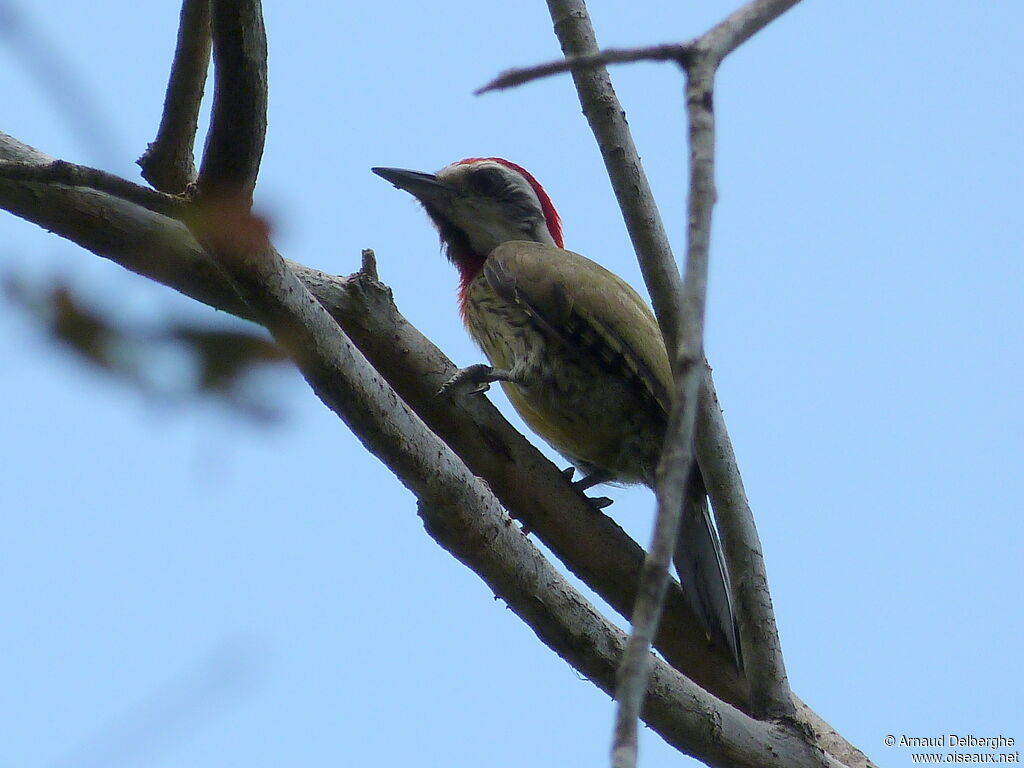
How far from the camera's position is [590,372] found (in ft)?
16.1

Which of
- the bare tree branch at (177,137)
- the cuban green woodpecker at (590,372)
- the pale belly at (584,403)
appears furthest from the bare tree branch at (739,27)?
the pale belly at (584,403)

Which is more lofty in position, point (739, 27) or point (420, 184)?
point (420, 184)

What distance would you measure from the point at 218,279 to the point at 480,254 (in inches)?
96.3

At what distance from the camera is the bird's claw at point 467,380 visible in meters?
4.16

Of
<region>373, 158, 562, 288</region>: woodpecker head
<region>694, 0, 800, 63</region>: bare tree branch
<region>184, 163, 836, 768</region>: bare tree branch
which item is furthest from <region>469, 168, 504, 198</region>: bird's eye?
<region>694, 0, 800, 63</region>: bare tree branch

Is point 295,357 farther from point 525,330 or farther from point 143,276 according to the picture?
point 525,330

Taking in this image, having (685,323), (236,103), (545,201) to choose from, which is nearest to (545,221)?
(545,201)

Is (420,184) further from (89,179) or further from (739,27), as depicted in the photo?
(739,27)

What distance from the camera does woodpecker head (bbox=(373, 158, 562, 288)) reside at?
20.6 ft

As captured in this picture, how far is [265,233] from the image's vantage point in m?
2.53

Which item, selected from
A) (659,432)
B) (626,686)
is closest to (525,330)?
(659,432)

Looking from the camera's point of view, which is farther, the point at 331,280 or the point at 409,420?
the point at 331,280

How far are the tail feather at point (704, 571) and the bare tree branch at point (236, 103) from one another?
228 cm

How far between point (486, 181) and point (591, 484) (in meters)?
2.17
